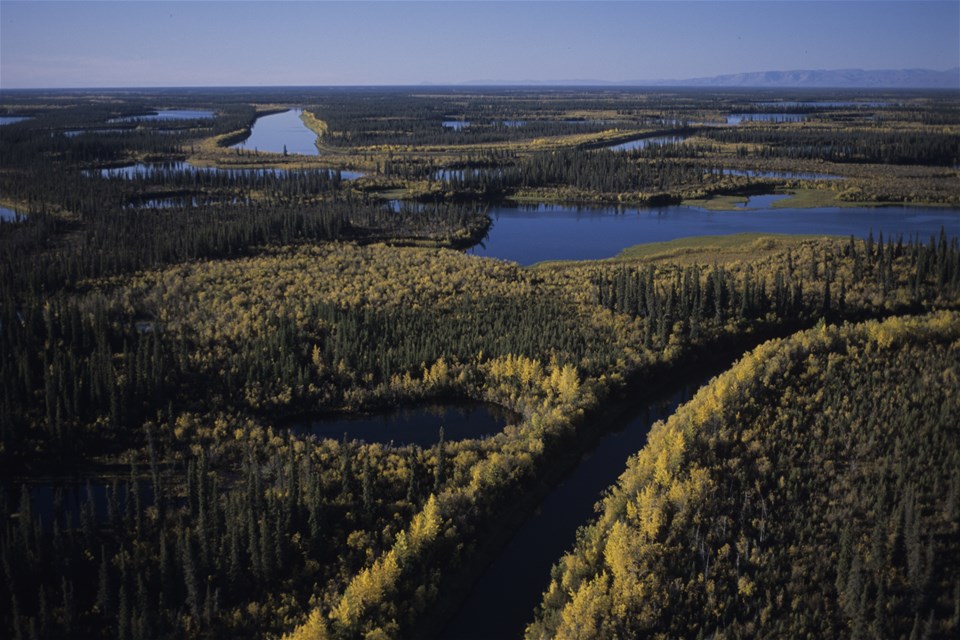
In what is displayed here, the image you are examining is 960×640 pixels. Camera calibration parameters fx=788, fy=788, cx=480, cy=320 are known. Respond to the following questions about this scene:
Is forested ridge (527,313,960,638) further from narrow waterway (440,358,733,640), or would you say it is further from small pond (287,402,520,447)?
small pond (287,402,520,447)

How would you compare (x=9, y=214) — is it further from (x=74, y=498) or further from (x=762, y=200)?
(x=762, y=200)

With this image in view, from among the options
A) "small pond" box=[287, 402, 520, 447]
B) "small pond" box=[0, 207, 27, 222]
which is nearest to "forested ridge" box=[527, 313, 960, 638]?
"small pond" box=[287, 402, 520, 447]

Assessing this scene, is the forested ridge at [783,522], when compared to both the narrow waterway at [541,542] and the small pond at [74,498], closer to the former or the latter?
the narrow waterway at [541,542]

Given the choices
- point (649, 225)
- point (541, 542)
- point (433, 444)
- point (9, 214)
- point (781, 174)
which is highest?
point (781, 174)

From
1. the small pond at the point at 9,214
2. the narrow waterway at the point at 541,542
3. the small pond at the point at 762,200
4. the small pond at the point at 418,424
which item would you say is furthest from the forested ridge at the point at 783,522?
the small pond at the point at 9,214

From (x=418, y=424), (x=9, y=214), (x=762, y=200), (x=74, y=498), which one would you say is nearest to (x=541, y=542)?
(x=418, y=424)

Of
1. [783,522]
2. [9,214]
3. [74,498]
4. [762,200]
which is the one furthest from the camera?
[762,200]

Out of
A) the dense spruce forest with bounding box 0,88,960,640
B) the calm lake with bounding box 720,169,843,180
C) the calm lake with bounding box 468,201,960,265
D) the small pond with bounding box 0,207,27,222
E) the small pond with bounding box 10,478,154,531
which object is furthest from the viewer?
the calm lake with bounding box 720,169,843,180
